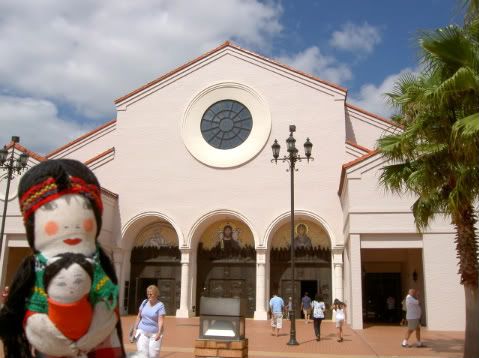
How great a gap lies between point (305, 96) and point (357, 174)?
23.4 feet

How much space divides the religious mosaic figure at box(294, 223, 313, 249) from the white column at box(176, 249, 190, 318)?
5.72 meters

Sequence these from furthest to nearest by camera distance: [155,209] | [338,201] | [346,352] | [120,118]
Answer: [120,118]
[155,209]
[338,201]
[346,352]

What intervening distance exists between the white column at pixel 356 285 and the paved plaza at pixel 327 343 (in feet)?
1.67

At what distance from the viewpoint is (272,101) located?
1083 inches

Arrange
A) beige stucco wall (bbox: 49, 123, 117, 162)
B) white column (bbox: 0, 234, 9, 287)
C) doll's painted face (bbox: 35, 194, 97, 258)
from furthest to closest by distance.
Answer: beige stucco wall (bbox: 49, 123, 117, 162), white column (bbox: 0, 234, 9, 287), doll's painted face (bbox: 35, 194, 97, 258)

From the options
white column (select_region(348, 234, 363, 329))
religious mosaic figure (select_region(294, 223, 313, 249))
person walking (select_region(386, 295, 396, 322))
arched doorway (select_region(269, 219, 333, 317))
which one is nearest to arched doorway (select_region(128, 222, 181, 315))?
arched doorway (select_region(269, 219, 333, 317))

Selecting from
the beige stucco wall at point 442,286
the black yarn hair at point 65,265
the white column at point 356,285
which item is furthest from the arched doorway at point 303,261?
the black yarn hair at point 65,265

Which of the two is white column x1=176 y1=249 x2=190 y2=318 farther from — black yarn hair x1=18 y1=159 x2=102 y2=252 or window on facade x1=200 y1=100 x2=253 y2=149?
black yarn hair x1=18 y1=159 x2=102 y2=252

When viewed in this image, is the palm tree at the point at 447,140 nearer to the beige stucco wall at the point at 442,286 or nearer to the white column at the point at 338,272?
the beige stucco wall at the point at 442,286

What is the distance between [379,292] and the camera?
28156 millimetres

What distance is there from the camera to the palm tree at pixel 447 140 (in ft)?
32.8

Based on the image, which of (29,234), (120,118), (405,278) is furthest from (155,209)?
(29,234)

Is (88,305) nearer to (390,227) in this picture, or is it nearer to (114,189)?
(390,227)

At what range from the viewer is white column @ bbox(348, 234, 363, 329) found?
2075 centimetres
